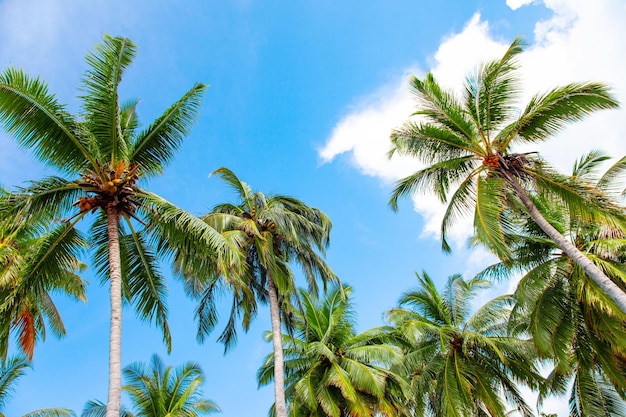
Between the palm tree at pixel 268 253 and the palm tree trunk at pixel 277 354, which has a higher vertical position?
the palm tree at pixel 268 253

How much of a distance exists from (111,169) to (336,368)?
11995 millimetres

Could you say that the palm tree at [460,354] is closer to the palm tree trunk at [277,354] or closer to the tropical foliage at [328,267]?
the tropical foliage at [328,267]

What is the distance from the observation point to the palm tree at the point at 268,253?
54.5 feet

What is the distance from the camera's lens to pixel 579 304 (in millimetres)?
16250

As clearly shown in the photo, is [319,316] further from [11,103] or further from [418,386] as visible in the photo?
[11,103]

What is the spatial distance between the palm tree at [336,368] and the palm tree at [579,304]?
18.4 ft

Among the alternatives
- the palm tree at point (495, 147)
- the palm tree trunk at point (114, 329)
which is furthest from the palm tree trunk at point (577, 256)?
the palm tree trunk at point (114, 329)

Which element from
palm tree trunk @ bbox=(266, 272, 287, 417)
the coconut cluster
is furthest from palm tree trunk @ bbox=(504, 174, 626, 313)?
the coconut cluster

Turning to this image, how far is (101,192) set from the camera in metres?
10.1

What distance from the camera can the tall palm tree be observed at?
9797 mm

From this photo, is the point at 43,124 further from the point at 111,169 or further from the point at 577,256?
the point at 577,256

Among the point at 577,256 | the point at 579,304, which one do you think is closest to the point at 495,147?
the point at 577,256

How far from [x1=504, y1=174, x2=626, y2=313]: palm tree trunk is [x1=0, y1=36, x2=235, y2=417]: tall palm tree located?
8.28 meters

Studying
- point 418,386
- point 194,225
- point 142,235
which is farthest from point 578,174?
point 142,235
